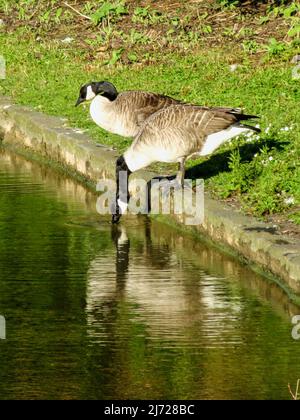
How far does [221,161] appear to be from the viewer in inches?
563

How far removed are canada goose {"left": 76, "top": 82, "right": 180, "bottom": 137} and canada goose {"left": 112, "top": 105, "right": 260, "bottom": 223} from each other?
968mm

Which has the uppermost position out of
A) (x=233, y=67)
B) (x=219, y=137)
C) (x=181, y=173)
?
(x=233, y=67)

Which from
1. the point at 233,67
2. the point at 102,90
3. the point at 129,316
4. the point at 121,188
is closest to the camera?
the point at 129,316

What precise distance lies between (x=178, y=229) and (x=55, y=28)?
961 cm

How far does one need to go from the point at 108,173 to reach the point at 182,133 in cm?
156

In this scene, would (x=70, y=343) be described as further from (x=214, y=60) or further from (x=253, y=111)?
(x=214, y=60)

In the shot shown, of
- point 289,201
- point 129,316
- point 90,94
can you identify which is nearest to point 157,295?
point 129,316

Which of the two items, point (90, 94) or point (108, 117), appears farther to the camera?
point (90, 94)

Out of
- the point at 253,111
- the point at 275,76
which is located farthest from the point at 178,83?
the point at 253,111

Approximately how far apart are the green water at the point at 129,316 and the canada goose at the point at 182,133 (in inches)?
25.6

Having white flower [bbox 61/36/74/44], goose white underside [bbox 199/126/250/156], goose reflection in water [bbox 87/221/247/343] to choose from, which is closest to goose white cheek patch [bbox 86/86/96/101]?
goose white underside [bbox 199/126/250/156]

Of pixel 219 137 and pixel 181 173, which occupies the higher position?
pixel 219 137

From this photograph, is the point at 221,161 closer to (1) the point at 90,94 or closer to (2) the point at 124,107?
(2) the point at 124,107

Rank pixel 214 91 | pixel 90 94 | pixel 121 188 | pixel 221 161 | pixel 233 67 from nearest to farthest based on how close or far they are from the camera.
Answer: pixel 121 188 < pixel 221 161 < pixel 90 94 < pixel 214 91 < pixel 233 67
